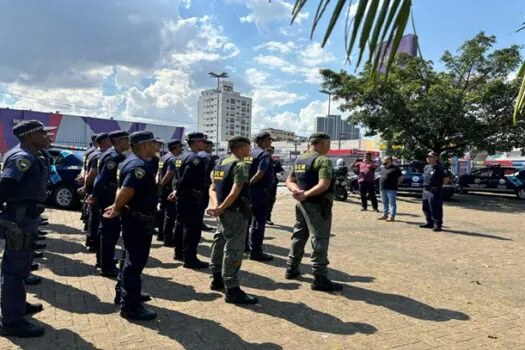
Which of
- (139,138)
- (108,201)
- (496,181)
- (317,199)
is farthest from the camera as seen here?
(496,181)

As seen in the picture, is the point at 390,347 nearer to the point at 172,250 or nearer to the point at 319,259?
the point at 319,259

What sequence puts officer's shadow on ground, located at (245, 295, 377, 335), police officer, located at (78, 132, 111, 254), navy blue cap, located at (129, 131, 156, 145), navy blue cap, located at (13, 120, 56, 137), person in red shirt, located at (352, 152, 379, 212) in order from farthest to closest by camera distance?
person in red shirt, located at (352, 152, 379, 212)
police officer, located at (78, 132, 111, 254)
navy blue cap, located at (129, 131, 156, 145)
officer's shadow on ground, located at (245, 295, 377, 335)
navy blue cap, located at (13, 120, 56, 137)

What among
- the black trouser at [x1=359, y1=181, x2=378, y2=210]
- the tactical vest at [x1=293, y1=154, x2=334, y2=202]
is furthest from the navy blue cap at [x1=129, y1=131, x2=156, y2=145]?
the black trouser at [x1=359, y1=181, x2=378, y2=210]

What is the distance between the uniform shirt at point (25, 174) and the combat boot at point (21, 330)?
1025 millimetres

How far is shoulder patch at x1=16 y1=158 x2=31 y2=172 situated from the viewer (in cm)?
350

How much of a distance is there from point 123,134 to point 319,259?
9.72 feet

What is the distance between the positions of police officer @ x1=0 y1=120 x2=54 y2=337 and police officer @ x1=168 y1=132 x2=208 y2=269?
2149mm

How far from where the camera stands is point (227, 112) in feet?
308

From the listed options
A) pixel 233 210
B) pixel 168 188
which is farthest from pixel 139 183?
pixel 168 188

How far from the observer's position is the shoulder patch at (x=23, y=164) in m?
3.50

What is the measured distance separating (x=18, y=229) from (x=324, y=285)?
3197mm

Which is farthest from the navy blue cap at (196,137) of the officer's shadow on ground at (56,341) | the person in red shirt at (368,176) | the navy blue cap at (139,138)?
the person in red shirt at (368,176)

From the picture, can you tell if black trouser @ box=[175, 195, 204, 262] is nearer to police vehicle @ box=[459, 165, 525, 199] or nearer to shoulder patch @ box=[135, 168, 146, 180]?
shoulder patch @ box=[135, 168, 146, 180]

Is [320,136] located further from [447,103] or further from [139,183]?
[447,103]
